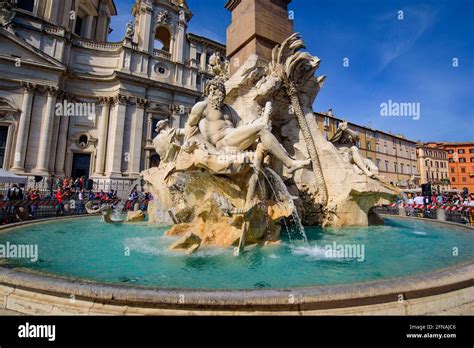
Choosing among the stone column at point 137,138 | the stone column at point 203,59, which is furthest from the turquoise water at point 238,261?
the stone column at point 203,59

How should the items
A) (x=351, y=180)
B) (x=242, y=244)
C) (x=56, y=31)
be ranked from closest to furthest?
(x=242, y=244)
(x=351, y=180)
(x=56, y=31)

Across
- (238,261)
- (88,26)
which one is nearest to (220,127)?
(238,261)

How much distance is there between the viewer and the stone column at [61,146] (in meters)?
26.2

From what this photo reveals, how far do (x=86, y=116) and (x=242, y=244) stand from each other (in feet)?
98.0

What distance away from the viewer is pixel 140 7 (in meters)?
31.0

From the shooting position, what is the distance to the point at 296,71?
28.4 ft

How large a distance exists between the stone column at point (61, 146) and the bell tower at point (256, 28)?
79.2 feet

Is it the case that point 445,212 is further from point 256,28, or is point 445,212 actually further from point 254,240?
point 256,28

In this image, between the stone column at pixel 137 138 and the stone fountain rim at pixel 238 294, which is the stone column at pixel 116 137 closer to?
the stone column at pixel 137 138

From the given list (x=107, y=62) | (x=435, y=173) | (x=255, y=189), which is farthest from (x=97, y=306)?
(x=435, y=173)

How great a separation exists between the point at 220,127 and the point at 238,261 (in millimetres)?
3188

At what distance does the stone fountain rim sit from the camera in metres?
2.23
